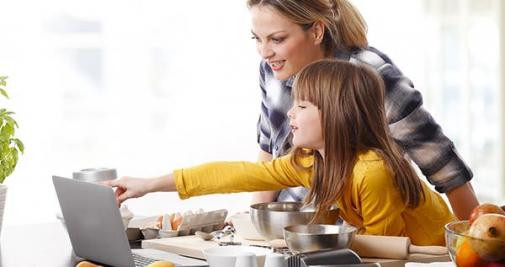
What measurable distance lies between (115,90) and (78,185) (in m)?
3.79

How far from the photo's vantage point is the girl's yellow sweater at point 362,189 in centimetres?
242

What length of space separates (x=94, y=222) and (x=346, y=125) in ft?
2.36

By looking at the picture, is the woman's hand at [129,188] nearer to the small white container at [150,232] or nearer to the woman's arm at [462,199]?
the small white container at [150,232]

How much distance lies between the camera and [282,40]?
2844 mm

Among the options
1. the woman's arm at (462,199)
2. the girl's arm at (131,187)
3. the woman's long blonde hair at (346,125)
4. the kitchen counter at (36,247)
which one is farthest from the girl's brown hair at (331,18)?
the kitchen counter at (36,247)

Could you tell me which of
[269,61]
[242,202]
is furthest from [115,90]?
[269,61]

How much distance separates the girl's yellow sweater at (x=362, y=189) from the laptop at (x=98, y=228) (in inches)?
13.8

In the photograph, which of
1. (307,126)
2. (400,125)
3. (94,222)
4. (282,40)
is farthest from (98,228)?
(400,125)

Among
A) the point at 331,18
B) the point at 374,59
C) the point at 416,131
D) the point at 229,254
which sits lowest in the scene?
the point at 229,254

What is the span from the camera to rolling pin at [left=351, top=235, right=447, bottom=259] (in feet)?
7.24

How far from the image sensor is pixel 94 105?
6.07 m

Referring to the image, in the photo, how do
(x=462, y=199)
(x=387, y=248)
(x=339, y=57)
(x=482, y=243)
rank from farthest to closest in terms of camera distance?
(x=462, y=199) < (x=339, y=57) < (x=387, y=248) < (x=482, y=243)

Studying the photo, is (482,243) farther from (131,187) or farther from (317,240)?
(131,187)

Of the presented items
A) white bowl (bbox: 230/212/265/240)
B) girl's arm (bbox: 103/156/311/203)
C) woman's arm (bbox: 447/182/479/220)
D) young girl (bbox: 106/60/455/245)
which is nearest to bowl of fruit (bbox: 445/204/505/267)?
young girl (bbox: 106/60/455/245)
